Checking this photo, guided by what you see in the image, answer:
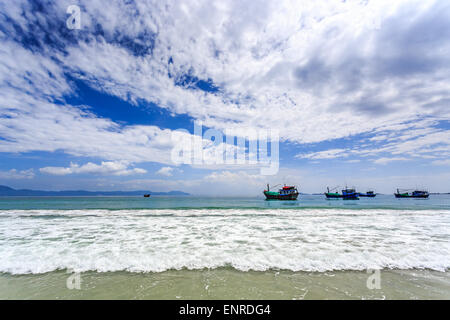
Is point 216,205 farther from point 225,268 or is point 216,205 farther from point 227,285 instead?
point 227,285

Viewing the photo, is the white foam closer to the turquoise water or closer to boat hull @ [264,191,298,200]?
the turquoise water

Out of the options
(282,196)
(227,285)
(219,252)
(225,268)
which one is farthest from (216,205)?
(282,196)

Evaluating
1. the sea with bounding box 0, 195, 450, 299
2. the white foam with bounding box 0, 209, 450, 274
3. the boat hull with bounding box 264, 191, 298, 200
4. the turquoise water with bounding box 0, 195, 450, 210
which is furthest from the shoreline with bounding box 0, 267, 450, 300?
the boat hull with bounding box 264, 191, 298, 200

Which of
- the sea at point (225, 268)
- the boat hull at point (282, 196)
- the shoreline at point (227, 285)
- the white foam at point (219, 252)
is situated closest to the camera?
the shoreline at point (227, 285)

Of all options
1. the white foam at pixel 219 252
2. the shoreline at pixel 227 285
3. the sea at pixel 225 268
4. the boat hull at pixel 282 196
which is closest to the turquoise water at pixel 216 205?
the boat hull at pixel 282 196

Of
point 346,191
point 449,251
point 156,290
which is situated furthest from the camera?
point 346,191

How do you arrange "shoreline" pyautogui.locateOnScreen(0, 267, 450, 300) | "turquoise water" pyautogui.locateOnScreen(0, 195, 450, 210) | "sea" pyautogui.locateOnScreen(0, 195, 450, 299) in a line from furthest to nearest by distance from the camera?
"turquoise water" pyautogui.locateOnScreen(0, 195, 450, 210) < "sea" pyautogui.locateOnScreen(0, 195, 450, 299) < "shoreline" pyautogui.locateOnScreen(0, 267, 450, 300)

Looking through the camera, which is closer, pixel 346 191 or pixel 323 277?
pixel 323 277

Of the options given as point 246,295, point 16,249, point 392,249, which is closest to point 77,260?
point 16,249

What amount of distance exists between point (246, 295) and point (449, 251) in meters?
9.46

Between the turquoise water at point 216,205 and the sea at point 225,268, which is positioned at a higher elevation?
the sea at point 225,268

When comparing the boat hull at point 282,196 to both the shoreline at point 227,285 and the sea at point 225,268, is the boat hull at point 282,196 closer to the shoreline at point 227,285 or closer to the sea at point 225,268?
the sea at point 225,268

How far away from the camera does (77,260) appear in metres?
6.56
